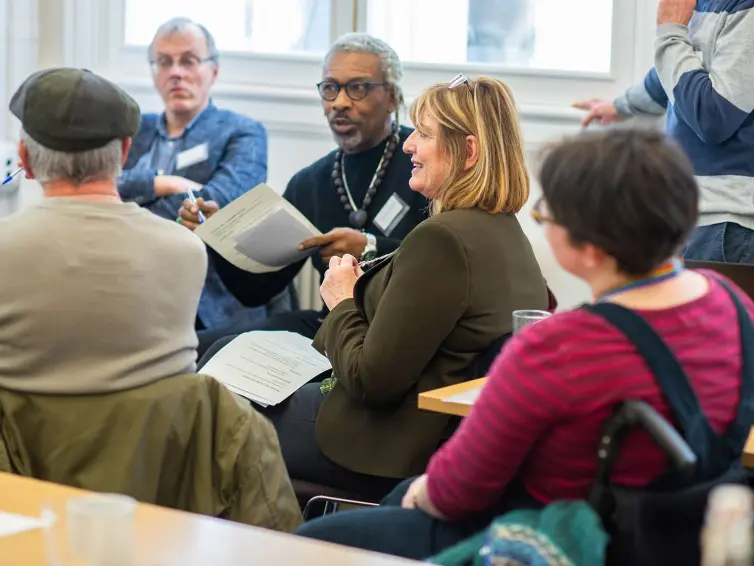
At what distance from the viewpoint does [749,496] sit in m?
1.08

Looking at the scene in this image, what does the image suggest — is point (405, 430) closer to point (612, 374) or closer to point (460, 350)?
point (460, 350)

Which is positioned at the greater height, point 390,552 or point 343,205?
point 343,205

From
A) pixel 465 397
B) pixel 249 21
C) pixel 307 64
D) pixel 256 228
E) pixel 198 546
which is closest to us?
pixel 198 546

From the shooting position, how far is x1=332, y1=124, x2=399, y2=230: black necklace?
373 cm

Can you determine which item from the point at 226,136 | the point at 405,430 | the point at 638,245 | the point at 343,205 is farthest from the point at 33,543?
the point at 226,136

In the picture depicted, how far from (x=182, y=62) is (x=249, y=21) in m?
0.53

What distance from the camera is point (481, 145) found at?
2527 mm

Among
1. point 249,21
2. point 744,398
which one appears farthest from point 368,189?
point 744,398

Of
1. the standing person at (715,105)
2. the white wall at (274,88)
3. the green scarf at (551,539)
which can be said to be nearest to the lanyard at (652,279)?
the green scarf at (551,539)

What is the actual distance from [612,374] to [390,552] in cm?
51

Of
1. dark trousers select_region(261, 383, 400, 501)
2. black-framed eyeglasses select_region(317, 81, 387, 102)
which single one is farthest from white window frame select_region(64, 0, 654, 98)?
dark trousers select_region(261, 383, 400, 501)

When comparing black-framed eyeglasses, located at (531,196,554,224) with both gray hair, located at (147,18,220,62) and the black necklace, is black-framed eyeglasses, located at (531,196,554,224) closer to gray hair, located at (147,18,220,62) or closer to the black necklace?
the black necklace

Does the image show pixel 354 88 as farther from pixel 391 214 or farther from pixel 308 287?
pixel 308 287

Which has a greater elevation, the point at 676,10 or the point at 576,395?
the point at 676,10
